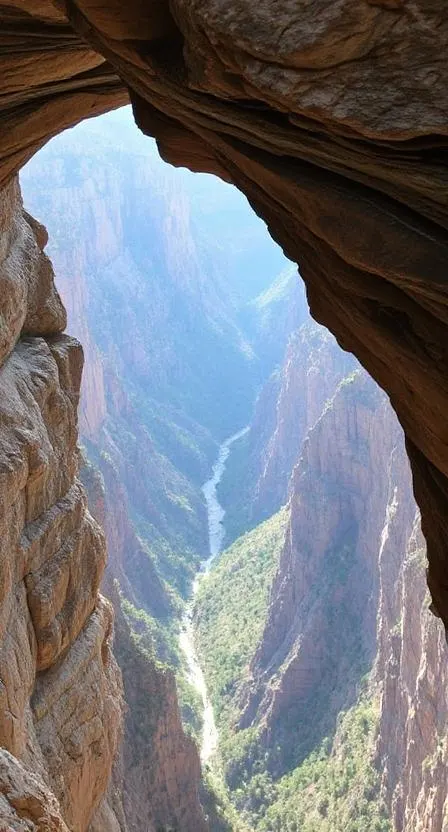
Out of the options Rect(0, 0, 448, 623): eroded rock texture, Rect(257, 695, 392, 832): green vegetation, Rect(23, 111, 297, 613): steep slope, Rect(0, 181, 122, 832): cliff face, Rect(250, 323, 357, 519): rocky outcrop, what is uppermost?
Rect(23, 111, 297, 613): steep slope

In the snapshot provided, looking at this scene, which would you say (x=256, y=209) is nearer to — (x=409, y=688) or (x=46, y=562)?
(x=46, y=562)

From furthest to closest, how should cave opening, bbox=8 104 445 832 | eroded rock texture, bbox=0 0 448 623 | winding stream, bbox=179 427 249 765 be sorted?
winding stream, bbox=179 427 249 765
cave opening, bbox=8 104 445 832
eroded rock texture, bbox=0 0 448 623

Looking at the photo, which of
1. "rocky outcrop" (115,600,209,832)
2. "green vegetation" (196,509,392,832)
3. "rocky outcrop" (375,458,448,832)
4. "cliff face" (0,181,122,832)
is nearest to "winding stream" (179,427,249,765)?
"green vegetation" (196,509,392,832)

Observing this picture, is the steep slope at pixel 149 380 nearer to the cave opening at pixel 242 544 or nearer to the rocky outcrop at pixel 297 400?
the cave opening at pixel 242 544

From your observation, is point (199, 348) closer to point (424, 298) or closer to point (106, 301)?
point (106, 301)

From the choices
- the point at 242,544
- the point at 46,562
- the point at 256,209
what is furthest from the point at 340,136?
the point at 242,544

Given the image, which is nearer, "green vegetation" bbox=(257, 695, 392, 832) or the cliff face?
the cliff face

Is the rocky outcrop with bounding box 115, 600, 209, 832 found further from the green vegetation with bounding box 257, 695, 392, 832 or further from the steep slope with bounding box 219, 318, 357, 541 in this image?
the steep slope with bounding box 219, 318, 357, 541
